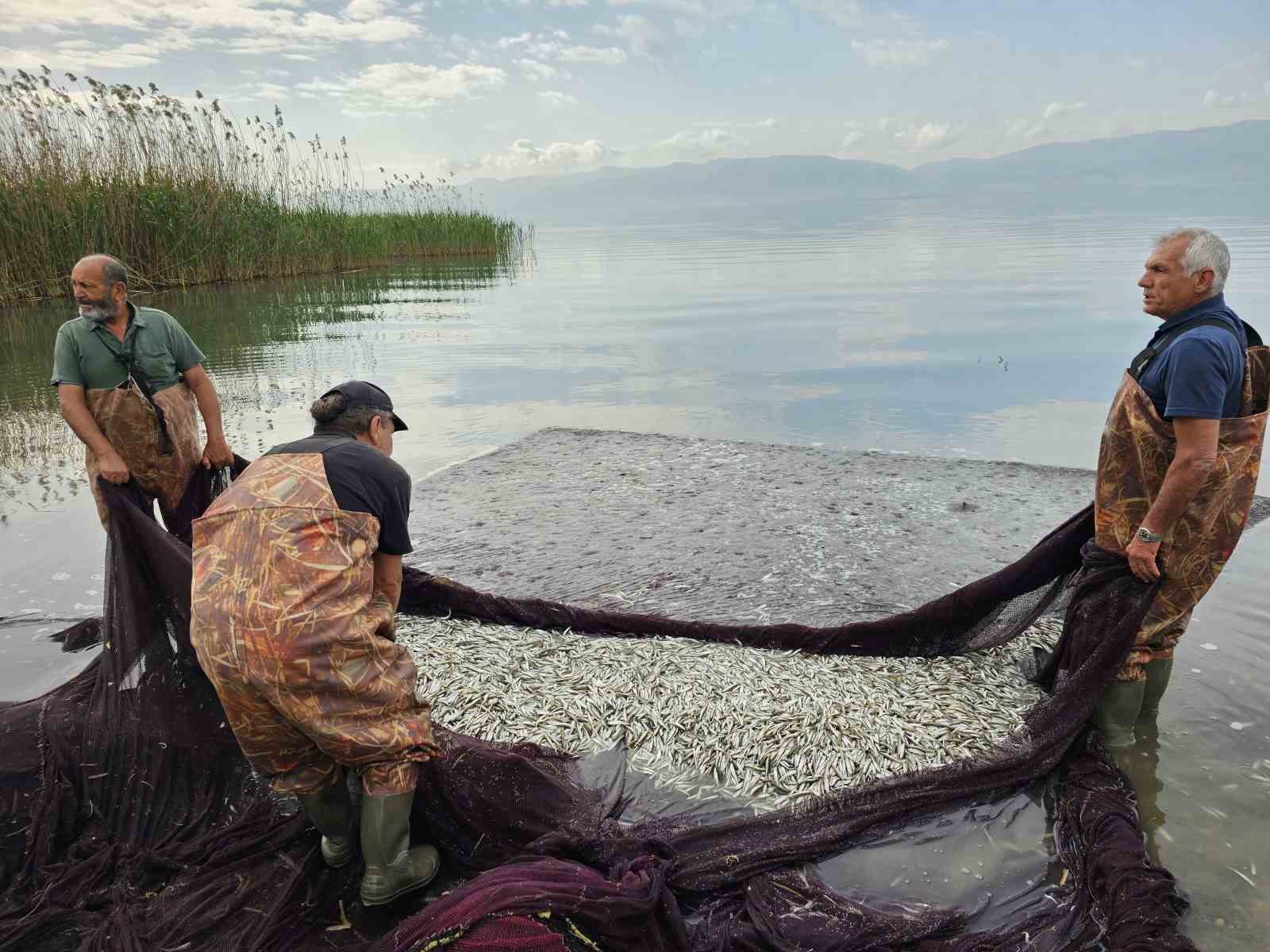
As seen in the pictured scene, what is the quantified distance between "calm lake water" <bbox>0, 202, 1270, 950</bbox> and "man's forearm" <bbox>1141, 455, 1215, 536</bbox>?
1.11 metres

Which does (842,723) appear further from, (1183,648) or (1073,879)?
(1183,648)

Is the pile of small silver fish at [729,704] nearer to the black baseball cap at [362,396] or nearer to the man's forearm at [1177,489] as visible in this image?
the man's forearm at [1177,489]

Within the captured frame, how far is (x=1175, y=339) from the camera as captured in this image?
347cm

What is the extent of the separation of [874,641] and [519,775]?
6.76ft

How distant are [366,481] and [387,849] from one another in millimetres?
1237

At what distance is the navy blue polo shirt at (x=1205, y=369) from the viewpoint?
10.8ft

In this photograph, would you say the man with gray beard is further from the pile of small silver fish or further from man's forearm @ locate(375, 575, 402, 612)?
Answer: man's forearm @ locate(375, 575, 402, 612)

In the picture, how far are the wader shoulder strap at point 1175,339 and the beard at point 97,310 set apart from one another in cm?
477

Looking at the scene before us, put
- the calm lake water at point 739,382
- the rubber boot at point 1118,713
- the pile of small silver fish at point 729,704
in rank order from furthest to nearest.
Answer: the calm lake water at point 739,382 < the rubber boot at point 1118,713 < the pile of small silver fish at point 729,704

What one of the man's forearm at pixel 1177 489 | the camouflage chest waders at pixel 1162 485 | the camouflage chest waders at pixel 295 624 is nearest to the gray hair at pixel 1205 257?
the camouflage chest waders at pixel 1162 485

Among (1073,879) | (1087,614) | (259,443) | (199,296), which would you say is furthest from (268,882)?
(199,296)

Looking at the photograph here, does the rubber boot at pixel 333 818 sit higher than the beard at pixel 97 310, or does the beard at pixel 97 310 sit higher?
the beard at pixel 97 310

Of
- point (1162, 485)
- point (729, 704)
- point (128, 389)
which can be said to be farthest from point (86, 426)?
point (1162, 485)

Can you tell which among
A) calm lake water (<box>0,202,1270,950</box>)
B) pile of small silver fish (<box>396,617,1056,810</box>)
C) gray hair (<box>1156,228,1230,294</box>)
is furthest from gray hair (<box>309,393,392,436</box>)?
gray hair (<box>1156,228,1230,294</box>)
